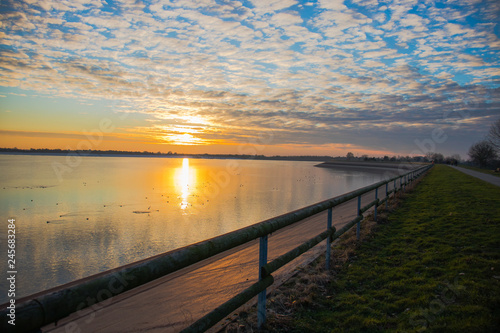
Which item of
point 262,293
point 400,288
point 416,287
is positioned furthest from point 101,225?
point 416,287

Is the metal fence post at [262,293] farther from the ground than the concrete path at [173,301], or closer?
farther from the ground

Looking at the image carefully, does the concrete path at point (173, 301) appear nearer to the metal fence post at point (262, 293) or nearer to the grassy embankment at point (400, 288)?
the grassy embankment at point (400, 288)

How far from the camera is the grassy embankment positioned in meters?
3.49

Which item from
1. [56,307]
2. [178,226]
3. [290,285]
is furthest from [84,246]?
[56,307]

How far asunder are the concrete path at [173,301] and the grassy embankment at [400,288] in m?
1.04

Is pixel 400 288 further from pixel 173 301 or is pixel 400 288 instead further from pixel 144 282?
pixel 144 282

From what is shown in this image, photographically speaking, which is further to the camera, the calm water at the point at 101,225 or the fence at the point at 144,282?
the calm water at the point at 101,225

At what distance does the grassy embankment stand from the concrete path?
1039 millimetres

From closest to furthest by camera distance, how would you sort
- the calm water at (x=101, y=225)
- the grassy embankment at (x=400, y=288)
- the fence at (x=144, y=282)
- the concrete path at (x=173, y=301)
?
the fence at (x=144, y=282) < the grassy embankment at (x=400, y=288) < the concrete path at (x=173, y=301) < the calm water at (x=101, y=225)

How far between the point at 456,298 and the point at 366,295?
3.93 feet

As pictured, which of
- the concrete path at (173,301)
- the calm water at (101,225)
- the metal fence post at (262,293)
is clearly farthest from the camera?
the calm water at (101,225)

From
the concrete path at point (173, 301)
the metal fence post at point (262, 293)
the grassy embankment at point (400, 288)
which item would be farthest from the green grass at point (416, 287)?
the concrete path at point (173, 301)

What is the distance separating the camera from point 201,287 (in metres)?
6.05

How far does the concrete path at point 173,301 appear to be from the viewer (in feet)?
15.4
